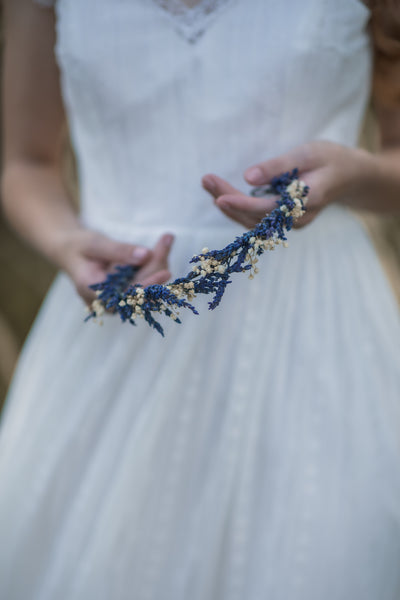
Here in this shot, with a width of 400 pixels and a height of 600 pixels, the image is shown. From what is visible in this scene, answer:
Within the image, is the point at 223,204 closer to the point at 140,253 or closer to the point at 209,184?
the point at 209,184

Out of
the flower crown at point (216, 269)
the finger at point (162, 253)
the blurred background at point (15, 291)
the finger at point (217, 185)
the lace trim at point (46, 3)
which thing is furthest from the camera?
the blurred background at point (15, 291)

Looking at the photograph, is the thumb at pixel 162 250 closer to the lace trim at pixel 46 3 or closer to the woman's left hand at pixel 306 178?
the woman's left hand at pixel 306 178

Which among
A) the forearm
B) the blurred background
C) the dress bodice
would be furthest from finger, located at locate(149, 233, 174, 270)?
the blurred background

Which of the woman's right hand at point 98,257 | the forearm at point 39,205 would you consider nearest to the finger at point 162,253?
the woman's right hand at point 98,257

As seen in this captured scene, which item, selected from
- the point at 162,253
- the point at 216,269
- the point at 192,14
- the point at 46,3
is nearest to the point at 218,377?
the point at 162,253

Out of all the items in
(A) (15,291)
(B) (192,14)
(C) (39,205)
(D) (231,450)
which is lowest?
(D) (231,450)

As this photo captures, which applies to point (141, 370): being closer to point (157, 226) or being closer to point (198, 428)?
point (198, 428)

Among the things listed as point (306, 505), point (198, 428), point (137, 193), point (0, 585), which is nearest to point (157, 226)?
point (137, 193)
